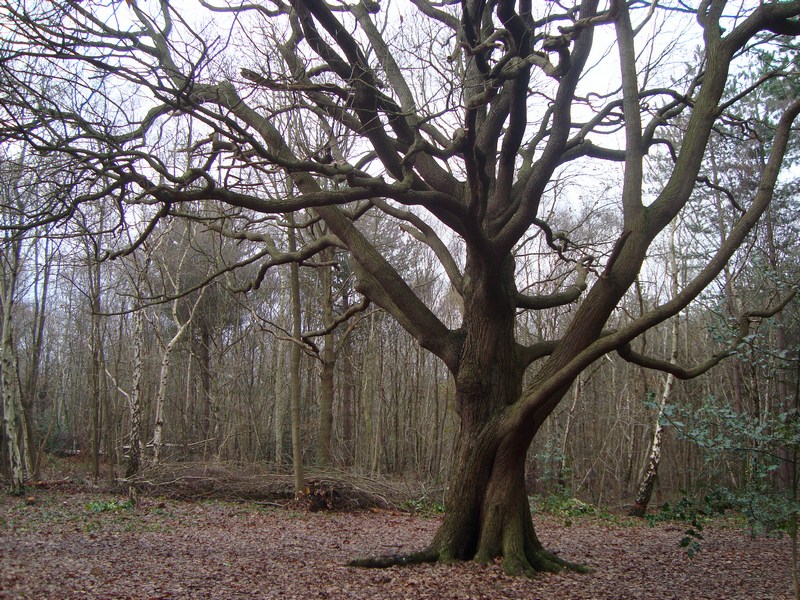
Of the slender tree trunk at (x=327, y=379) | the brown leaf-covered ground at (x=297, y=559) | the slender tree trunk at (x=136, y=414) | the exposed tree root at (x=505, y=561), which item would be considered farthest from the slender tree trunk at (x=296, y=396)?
the exposed tree root at (x=505, y=561)

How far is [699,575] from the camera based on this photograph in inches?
261

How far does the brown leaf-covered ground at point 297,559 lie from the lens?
17.7 ft

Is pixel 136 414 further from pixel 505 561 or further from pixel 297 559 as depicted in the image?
pixel 505 561

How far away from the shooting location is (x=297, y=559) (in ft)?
22.9

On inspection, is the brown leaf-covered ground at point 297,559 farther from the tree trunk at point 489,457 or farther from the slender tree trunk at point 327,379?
the slender tree trunk at point 327,379

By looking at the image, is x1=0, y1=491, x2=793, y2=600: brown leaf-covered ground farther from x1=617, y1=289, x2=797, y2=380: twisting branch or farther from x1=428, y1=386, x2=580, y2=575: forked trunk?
x1=617, y1=289, x2=797, y2=380: twisting branch

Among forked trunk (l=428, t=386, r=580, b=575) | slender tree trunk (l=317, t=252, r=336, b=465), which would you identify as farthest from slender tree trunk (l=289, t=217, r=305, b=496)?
forked trunk (l=428, t=386, r=580, b=575)

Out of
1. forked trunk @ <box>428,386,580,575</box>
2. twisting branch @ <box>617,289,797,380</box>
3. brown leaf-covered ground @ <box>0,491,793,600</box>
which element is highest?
twisting branch @ <box>617,289,797,380</box>

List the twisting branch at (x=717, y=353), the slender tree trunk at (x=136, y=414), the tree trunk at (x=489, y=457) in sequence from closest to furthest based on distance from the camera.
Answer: the twisting branch at (x=717, y=353) → the tree trunk at (x=489, y=457) → the slender tree trunk at (x=136, y=414)

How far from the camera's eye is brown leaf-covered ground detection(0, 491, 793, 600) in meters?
5.41

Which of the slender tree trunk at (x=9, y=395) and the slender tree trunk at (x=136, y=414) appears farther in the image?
the slender tree trunk at (x=136, y=414)

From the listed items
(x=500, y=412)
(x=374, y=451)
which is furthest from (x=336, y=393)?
(x=500, y=412)

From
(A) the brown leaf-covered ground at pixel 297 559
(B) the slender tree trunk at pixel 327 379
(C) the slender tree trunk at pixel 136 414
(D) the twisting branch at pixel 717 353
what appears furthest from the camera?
(B) the slender tree trunk at pixel 327 379

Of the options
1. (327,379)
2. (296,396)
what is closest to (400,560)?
(296,396)
